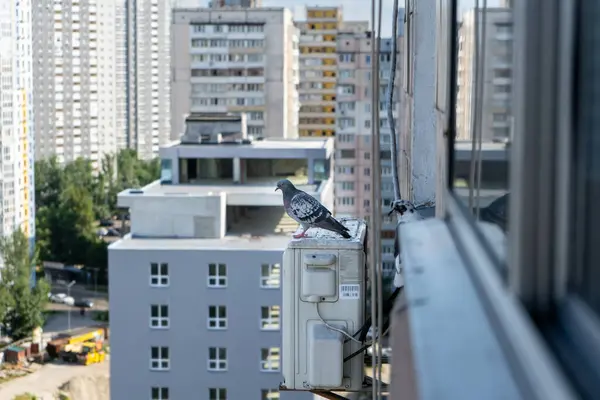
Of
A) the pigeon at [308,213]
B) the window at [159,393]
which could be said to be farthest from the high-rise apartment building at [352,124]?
the pigeon at [308,213]

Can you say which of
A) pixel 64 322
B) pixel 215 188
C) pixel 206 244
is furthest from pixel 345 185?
pixel 206 244

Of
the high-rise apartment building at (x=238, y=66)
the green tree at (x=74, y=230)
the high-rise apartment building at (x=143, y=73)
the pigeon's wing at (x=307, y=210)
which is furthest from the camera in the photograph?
the high-rise apartment building at (x=143, y=73)

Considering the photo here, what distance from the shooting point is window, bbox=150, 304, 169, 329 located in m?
10.4

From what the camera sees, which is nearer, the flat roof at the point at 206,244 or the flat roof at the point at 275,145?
the flat roof at the point at 206,244

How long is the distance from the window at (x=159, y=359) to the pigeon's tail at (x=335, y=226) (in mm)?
8117

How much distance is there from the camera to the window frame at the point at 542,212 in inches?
16.9

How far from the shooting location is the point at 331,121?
88.9 ft

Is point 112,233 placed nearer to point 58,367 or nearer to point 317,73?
point 317,73

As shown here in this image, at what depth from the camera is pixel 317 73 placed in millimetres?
27641

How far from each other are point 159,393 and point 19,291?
27.8ft

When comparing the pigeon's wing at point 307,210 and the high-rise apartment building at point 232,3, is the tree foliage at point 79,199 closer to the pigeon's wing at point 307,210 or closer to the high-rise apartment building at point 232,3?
the high-rise apartment building at point 232,3

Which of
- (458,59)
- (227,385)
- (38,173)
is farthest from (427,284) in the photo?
(38,173)

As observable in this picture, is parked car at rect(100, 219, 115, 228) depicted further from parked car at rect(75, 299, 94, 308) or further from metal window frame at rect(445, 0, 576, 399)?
metal window frame at rect(445, 0, 576, 399)

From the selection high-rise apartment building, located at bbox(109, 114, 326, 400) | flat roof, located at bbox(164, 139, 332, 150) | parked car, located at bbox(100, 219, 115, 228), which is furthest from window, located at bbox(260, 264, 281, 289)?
parked car, located at bbox(100, 219, 115, 228)
